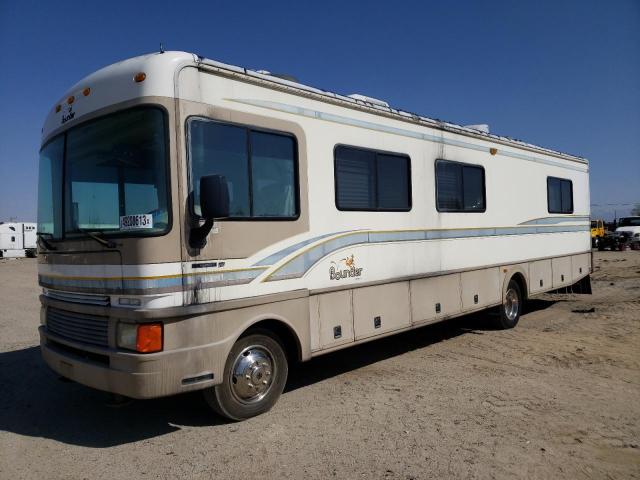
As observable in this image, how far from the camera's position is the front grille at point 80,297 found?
14.6ft

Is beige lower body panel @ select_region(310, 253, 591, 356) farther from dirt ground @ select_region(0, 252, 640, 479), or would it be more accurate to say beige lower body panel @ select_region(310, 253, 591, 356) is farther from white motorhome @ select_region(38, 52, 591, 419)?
dirt ground @ select_region(0, 252, 640, 479)

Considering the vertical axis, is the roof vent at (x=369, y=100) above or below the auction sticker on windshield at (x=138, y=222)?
above

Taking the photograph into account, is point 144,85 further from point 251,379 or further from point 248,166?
point 251,379

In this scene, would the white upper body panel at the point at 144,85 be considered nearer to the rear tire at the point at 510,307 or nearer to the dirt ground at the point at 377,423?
the dirt ground at the point at 377,423

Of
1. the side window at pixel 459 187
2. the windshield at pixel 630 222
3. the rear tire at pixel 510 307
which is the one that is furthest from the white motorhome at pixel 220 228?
the windshield at pixel 630 222

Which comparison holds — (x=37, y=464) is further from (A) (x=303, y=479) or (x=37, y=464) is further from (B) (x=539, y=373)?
(B) (x=539, y=373)

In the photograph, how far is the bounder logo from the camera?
5.63 metres

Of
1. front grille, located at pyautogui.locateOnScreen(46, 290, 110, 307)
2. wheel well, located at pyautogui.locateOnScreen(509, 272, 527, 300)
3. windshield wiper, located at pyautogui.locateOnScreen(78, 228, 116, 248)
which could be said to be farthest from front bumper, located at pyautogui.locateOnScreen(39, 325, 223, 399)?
wheel well, located at pyautogui.locateOnScreen(509, 272, 527, 300)

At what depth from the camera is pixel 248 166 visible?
4.86m

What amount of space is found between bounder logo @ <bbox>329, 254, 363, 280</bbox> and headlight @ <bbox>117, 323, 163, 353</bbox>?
2.05 meters

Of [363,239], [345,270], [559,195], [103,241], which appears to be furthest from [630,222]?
[103,241]

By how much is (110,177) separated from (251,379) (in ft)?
7.23

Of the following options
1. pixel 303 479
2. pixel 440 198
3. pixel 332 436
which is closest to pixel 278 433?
pixel 332 436

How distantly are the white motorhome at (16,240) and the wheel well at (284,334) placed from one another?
136 ft
